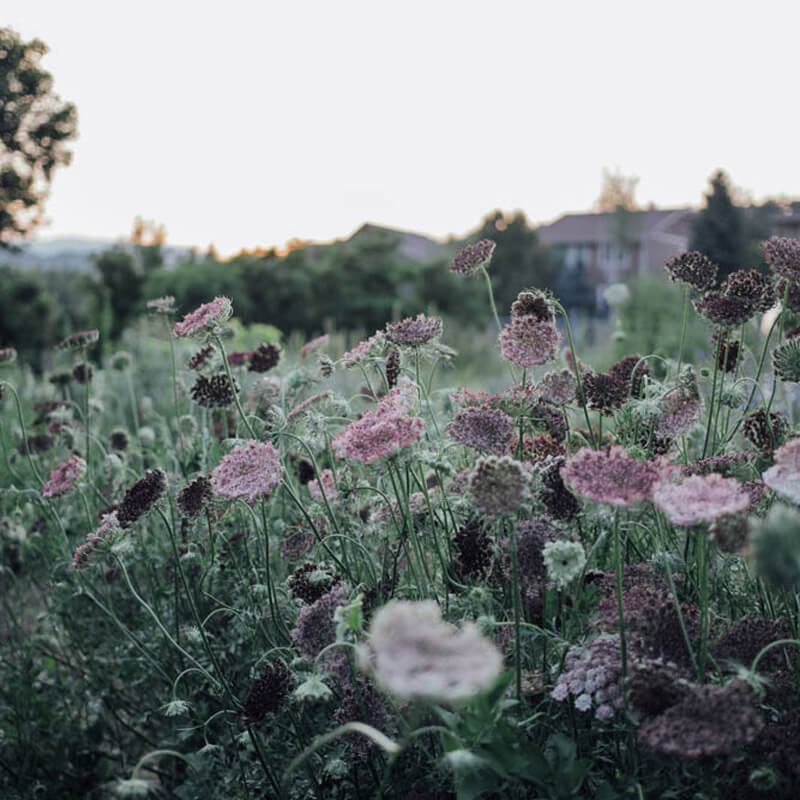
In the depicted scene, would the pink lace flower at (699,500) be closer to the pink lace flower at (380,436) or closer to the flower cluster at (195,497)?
the pink lace flower at (380,436)

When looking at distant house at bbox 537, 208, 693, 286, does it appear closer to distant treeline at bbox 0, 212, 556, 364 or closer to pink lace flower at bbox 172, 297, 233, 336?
distant treeline at bbox 0, 212, 556, 364

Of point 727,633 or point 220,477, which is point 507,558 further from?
point 220,477

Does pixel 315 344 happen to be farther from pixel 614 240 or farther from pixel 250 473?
pixel 614 240

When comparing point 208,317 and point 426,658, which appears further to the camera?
point 208,317

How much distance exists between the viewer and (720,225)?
24.6 m

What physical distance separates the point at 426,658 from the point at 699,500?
0.51 meters

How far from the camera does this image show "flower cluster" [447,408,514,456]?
1.56 m

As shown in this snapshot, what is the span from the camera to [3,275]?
19859 millimetres

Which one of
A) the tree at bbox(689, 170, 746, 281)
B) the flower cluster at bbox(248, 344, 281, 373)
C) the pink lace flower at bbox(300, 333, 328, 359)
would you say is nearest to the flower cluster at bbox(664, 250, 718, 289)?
the pink lace flower at bbox(300, 333, 328, 359)

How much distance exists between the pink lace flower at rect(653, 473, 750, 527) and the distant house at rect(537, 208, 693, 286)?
35.6 meters

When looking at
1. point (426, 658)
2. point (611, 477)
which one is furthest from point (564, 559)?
point (426, 658)

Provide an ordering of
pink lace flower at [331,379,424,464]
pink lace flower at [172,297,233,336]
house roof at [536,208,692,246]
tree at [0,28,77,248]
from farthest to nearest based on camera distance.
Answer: house roof at [536,208,692,246]
tree at [0,28,77,248]
pink lace flower at [172,297,233,336]
pink lace flower at [331,379,424,464]

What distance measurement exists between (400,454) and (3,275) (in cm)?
2083

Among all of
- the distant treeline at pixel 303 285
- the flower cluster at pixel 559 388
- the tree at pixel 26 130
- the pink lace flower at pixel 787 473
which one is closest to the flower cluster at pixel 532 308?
the flower cluster at pixel 559 388
